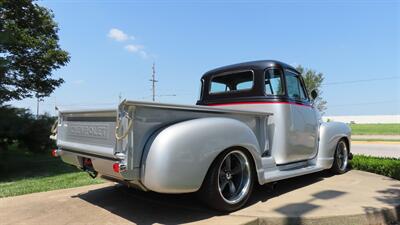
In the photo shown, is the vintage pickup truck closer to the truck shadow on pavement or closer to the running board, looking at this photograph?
the running board

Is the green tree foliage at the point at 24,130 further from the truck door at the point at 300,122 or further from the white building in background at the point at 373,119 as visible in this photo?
the white building in background at the point at 373,119

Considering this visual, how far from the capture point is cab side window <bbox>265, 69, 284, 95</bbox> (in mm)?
6012

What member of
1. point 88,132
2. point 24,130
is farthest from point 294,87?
point 24,130

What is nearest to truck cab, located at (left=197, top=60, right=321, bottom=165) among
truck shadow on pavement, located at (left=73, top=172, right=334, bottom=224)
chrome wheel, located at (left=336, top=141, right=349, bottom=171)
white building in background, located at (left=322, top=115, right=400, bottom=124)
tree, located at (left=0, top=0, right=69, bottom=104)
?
truck shadow on pavement, located at (left=73, top=172, right=334, bottom=224)

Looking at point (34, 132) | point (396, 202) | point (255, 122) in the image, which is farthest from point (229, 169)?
point (34, 132)

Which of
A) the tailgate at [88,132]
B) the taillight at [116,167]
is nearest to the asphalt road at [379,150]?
the tailgate at [88,132]

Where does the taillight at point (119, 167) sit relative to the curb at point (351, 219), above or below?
above

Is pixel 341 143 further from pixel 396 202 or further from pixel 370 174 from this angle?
pixel 396 202

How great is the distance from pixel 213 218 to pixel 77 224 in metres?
1.50

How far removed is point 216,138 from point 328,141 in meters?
3.43

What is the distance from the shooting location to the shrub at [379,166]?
7.17 meters

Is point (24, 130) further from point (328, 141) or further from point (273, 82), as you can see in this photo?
point (328, 141)

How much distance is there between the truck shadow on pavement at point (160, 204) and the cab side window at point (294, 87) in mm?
1480

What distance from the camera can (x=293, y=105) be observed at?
6078 millimetres
